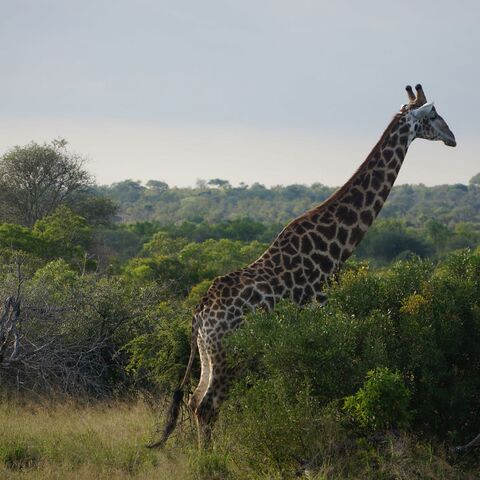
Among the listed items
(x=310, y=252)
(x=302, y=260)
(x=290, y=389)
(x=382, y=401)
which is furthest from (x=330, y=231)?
(x=382, y=401)

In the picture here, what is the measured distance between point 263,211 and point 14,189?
188ft

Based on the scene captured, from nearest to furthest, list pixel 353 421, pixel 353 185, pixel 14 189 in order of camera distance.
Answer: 1. pixel 353 421
2. pixel 353 185
3. pixel 14 189

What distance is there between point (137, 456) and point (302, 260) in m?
2.26

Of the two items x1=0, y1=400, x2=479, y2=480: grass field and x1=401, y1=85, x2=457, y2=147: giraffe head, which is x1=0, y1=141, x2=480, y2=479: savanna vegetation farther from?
x1=401, y1=85, x2=457, y2=147: giraffe head

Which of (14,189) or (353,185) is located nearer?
(353,185)

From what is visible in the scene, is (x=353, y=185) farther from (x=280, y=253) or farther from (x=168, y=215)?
(x=168, y=215)

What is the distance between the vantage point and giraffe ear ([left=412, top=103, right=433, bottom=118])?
9008 mm

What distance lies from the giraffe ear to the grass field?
3516 mm

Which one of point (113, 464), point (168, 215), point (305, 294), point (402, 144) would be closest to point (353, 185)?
point (402, 144)

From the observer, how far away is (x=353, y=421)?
22.4 ft

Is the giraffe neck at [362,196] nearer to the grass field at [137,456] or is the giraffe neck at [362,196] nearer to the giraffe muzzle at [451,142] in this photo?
the giraffe muzzle at [451,142]

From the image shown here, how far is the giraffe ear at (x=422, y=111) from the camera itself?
9008 millimetres

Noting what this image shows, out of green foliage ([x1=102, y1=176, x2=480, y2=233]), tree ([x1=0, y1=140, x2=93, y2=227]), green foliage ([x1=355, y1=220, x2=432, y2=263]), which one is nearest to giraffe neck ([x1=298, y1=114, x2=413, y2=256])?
tree ([x1=0, y1=140, x2=93, y2=227])

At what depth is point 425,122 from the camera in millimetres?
9148
